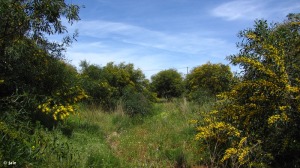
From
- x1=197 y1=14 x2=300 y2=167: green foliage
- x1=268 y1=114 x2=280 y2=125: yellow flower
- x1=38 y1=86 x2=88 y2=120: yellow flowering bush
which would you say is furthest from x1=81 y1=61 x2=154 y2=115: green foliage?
x1=268 y1=114 x2=280 y2=125: yellow flower

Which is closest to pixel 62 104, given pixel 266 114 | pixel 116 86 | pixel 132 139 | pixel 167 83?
pixel 132 139

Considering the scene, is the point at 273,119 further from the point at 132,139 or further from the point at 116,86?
the point at 116,86

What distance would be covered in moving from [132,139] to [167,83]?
12337 mm

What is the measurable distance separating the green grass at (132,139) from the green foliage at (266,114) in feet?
2.99

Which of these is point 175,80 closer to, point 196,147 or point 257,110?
point 196,147

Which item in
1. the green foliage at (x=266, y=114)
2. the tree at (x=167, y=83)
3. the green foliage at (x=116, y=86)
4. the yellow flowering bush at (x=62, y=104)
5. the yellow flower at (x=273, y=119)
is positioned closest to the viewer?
the yellow flower at (x=273, y=119)

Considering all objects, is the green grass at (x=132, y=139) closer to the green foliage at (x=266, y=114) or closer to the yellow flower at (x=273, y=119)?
the green foliage at (x=266, y=114)

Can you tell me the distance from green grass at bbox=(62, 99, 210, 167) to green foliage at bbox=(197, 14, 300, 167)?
35.9 inches

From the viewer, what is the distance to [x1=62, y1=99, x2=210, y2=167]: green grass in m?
5.73

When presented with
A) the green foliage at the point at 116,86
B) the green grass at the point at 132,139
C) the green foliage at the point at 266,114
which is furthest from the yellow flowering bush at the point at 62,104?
the green foliage at the point at 116,86

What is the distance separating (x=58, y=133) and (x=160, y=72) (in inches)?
553

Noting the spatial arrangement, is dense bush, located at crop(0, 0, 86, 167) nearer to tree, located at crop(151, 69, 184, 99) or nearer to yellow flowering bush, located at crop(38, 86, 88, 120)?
yellow flowering bush, located at crop(38, 86, 88, 120)

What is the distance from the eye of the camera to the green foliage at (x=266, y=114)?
4.87 m

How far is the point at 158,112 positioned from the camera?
1229cm
